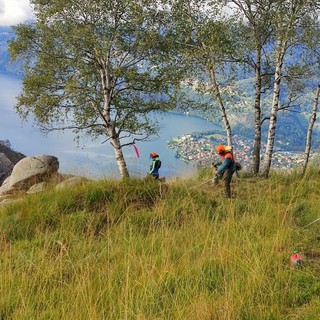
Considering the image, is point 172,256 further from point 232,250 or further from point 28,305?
point 28,305

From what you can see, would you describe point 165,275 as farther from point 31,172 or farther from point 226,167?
point 31,172

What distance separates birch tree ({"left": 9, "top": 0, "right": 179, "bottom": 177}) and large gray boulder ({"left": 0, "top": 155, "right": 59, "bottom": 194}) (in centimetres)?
356

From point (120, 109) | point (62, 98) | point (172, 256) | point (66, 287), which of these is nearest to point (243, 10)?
point (120, 109)

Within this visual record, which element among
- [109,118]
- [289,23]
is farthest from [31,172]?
[289,23]

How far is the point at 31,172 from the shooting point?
1666 cm

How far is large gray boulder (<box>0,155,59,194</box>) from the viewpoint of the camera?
1628cm

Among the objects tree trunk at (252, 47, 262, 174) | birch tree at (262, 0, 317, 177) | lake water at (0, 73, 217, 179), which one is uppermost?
birch tree at (262, 0, 317, 177)

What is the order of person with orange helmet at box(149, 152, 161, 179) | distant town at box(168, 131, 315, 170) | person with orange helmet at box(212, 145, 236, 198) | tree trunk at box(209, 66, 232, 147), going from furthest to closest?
1. distant town at box(168, 131, 315, 170)
2. tree trunk at box(209, 66, 232, 147)
3. person with orange helmet at box(149, 152, 161, 179)
4. person with orange helmet at box(212, 145, 236, 198)

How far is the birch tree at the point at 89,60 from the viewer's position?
19234 millimetres

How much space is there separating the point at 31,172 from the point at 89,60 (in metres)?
7.19

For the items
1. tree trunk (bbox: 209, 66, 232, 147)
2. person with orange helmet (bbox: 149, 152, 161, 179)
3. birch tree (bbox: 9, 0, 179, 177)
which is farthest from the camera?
birch tree (bbox: 9, 0, 179, 177)

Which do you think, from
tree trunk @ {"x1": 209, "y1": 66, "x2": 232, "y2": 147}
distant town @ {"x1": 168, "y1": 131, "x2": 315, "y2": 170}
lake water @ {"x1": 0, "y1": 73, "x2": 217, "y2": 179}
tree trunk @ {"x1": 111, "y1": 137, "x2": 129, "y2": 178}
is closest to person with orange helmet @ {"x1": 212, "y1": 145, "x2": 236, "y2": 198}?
lake water @ {"x1": 0, "y1": 73, "x2": 217, "y2": 179}

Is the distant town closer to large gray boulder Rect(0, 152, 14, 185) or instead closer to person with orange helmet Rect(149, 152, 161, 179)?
person with orange helmet Rect(149, 152, 161, 179)

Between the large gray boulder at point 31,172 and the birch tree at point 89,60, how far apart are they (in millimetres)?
3555
